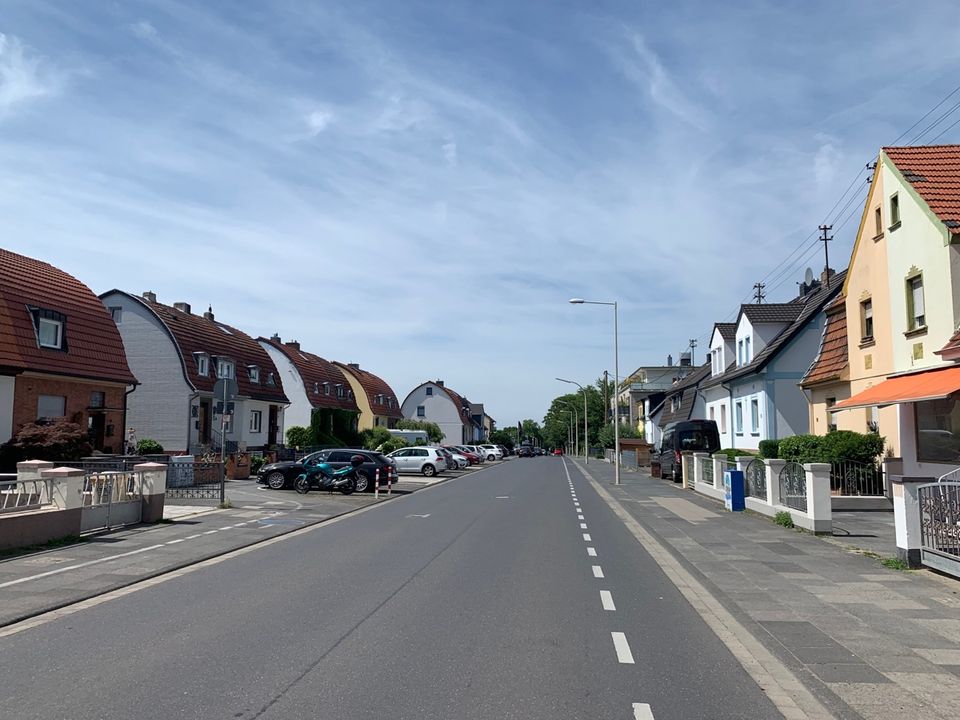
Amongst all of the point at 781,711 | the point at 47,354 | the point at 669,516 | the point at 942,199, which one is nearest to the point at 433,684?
the point at 781,711

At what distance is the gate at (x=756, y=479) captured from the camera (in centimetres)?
1929

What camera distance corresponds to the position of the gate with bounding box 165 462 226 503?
75.0 feet

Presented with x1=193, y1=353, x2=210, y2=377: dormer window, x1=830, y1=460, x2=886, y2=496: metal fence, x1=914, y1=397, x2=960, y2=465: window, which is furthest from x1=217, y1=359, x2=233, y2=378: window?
x1=914, y1=397, x2=960, y2=465: window

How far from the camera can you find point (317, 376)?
65.2 metres

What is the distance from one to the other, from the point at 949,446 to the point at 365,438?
4870 centimetres

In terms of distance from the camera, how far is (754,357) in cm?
3625

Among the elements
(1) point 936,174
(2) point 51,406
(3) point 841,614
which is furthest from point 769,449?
(2) point 51,406

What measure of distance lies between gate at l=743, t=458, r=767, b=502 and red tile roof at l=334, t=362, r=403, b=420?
197 ft

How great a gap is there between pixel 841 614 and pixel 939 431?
12.6 m

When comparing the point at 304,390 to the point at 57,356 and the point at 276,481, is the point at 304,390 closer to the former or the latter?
the point at 57,356

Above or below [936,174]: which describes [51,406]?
below

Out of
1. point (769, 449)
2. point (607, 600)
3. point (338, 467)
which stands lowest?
point (607, 600)

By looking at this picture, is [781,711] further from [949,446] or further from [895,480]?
[949,446]

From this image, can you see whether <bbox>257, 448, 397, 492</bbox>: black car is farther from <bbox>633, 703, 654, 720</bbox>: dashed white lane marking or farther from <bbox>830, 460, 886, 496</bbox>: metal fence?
<bbox>633, 703, 654, 720</bbox>: dashed white lane marking
